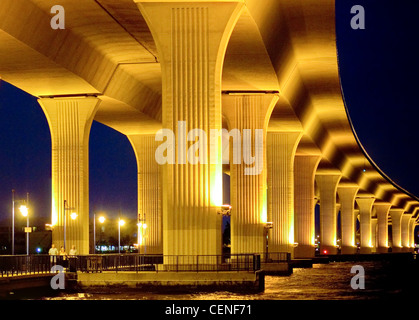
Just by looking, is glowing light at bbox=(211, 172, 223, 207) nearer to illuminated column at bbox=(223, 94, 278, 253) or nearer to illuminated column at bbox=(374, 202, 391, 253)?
illuminated column at bbox=(223, 94, 278, 253)

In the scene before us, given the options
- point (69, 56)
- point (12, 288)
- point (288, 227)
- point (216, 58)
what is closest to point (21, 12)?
point (69, 56)

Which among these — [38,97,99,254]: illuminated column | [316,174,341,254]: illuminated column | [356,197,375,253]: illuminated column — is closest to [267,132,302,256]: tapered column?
[38,97,99,254]: illuminated column

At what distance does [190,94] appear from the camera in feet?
109

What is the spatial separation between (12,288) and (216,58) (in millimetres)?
12285

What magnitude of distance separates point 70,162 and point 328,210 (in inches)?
2064

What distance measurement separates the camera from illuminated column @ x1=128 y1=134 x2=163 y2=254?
65.9 m

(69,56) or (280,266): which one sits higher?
(69,56)

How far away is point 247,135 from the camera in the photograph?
165 feet

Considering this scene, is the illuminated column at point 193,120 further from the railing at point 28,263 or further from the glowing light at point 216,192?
the railing at point 28,263

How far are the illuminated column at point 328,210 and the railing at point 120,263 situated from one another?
55.6 metres

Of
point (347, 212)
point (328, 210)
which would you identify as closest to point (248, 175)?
point (328, 210)

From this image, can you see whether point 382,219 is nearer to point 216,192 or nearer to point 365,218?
point 365,218

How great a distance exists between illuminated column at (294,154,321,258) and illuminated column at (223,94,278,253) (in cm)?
2911
